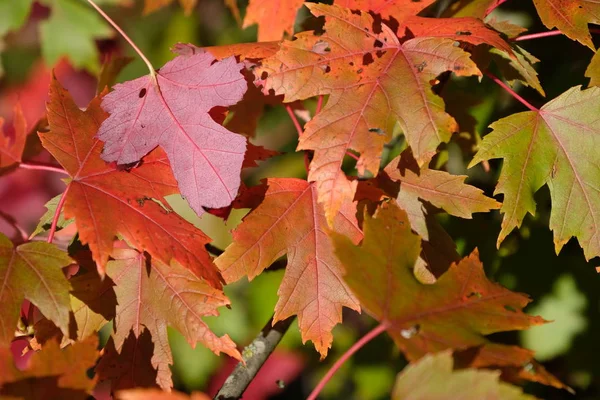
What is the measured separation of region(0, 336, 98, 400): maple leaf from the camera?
2.48ft

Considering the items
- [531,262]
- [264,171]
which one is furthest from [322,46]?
[264,171]

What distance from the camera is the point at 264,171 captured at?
235cm

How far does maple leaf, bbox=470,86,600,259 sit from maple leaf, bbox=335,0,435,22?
0.24 meters

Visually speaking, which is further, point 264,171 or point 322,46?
point 264,171

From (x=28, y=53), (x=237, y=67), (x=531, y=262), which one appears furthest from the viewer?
(x=28, y=53)

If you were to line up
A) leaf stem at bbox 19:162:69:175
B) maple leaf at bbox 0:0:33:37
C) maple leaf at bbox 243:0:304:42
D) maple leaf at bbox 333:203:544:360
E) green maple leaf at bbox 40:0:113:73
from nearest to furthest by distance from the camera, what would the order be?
1. maple leaf at bbox 333:203:544:360
2. leaf stem at bbox 19:162:69:175
3. maple leaf at bbox 243:0:304:42
4. maple leaf at bbox 0:0:33:37
5. green maple leaf at bbox 40:0:113:73

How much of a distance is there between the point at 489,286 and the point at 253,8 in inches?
31.8

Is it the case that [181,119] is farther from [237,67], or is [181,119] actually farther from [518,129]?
[518,129]

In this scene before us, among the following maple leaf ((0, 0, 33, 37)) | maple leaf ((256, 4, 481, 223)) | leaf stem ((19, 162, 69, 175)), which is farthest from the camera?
maple leaf ((0, 0, 33, 37))

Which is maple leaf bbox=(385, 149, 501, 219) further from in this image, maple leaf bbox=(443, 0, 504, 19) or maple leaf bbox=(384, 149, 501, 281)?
maple leaf bbox=(443, 0, 504, 19)

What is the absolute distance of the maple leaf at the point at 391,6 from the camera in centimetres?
105

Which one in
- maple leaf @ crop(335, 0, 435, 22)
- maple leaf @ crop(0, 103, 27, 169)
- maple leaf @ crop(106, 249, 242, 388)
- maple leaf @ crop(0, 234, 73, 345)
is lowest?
maple leaf @ crop(106, 249, 242, 388)

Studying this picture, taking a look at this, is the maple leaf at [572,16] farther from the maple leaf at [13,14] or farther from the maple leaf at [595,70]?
the maple leaf at [13,14]

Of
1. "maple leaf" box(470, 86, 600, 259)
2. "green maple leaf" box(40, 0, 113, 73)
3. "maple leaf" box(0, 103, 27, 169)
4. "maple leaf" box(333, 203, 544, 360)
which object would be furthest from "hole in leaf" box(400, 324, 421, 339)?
"green maple leaf" box(40, 0, 113, 73)
